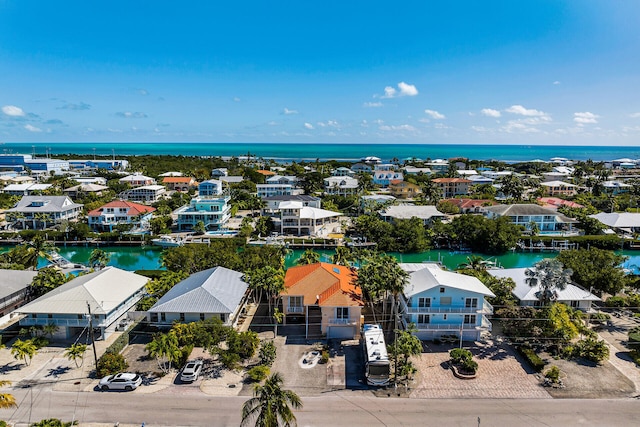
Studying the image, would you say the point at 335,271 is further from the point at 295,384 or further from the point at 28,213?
the point at 28,213

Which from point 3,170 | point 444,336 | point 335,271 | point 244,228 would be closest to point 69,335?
point 335,271

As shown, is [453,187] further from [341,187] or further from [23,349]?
[23,349]

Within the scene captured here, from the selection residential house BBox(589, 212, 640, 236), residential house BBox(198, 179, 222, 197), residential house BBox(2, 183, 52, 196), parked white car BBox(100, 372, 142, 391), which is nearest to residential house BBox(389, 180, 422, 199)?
residential house BBox(589, 212, 640, 236)

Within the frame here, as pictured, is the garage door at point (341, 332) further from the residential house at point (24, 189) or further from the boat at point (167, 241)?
the residential house at point (24, 189)

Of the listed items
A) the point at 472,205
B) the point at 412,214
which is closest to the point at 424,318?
the point at 412,214

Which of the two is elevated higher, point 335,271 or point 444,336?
point 335,271

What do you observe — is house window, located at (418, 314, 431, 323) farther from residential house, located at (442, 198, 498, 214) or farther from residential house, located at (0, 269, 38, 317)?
residential house, located at (442, 198, 498, 214)

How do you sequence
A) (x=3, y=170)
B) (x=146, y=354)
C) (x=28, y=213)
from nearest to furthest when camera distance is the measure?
1. (x=146, y=354)
2. (x=28, y=213)
3. (x=3, y=170)
